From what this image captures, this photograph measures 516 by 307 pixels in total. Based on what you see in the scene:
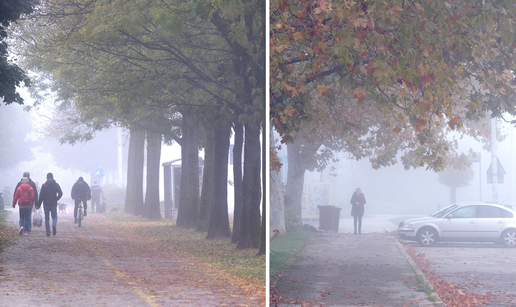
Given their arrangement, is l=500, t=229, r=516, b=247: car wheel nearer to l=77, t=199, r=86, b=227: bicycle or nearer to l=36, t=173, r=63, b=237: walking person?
l=77, t=199, r=86, b=227: bicycle

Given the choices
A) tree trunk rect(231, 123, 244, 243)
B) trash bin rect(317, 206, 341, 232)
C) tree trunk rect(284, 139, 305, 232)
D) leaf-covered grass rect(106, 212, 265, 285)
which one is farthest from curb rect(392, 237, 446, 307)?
tree trunk rect(231, 123, 244, 243)

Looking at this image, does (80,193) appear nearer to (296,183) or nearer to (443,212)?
(296,183)

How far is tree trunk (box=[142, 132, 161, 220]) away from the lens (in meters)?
7.85

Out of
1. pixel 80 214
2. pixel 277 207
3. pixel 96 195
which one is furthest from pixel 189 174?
pixel 80 214

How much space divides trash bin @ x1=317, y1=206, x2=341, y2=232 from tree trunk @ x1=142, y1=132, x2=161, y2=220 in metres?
2.13

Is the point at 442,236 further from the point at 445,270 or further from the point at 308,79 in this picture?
the point at 308,79

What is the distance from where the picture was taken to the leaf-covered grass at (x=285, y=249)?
8.36 meters

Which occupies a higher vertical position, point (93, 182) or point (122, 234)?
point (93, 182)

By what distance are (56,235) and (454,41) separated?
5.14m

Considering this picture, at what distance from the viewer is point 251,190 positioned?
8.61 meters

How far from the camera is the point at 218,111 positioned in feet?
29.1

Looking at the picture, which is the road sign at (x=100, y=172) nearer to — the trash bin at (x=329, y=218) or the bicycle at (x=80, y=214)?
the bicycle at (x=80, y=214)

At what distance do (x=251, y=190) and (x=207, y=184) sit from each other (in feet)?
2.04

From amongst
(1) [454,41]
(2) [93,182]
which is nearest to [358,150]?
(1) [454,41]
